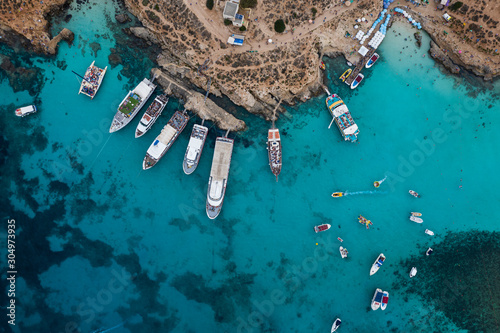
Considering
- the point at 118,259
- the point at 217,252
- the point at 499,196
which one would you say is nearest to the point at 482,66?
the point at 499,196

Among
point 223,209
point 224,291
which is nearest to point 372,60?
point 223,209

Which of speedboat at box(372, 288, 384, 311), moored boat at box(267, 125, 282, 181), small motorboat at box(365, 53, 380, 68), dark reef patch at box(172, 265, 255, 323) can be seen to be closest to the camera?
moored boat at box(267, 125, 282, 181)

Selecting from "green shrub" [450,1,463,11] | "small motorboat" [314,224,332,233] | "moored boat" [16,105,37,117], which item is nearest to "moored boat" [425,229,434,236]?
"small motorboat" [314,224,332,233]

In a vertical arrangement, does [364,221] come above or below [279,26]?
below

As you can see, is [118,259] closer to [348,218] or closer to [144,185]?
[144,185]

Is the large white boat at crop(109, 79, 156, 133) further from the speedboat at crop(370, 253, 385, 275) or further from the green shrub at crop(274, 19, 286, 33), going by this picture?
the speedboat at crop(370, 253, 385, 275)

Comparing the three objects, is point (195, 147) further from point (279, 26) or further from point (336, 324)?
point (336, 324)
